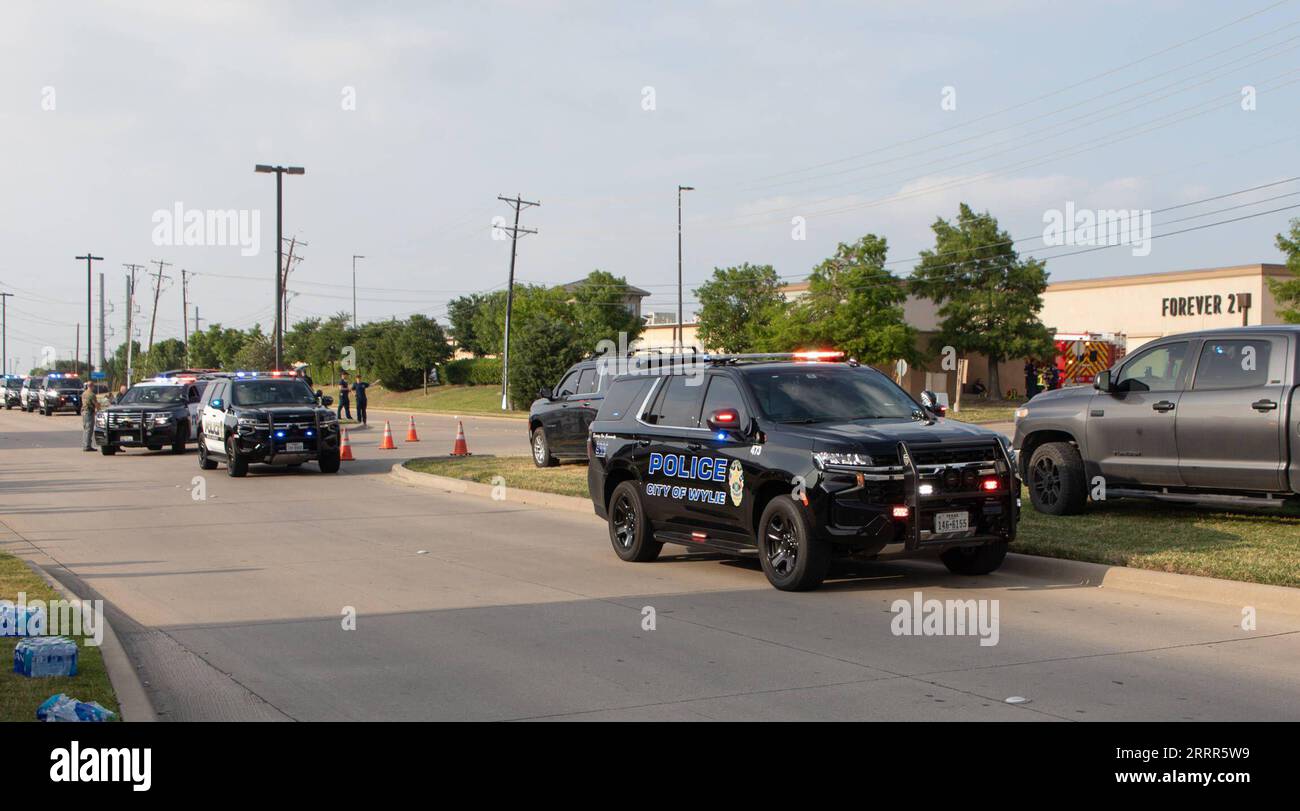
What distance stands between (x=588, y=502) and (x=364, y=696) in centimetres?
970

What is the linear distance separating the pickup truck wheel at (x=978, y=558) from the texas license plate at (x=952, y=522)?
0.77m

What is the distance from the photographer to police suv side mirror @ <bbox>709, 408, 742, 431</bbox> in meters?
10.6

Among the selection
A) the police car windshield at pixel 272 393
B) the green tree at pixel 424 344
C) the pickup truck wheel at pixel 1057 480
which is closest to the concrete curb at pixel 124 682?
→ the pickup truck wheel at pixel 1057 480

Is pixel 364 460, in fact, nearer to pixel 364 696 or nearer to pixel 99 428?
pixel 99 428

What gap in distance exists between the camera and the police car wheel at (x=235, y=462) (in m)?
22.9

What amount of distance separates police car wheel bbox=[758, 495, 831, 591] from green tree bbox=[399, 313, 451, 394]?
69113mm

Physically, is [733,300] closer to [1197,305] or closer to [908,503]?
[1197,305]

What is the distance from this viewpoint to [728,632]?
873cm

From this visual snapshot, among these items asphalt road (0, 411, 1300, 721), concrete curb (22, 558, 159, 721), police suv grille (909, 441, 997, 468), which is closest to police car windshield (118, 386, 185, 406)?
asphalt road (0, 411, 1300, 721)

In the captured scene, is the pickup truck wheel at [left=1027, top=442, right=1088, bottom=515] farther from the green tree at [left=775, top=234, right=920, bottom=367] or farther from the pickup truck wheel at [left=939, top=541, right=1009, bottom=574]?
the green tree at [left=775, top=234, right=920, bottom=367]

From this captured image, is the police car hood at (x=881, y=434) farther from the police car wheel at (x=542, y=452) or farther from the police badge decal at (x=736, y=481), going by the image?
the police car wheel at (x=542, y=452)

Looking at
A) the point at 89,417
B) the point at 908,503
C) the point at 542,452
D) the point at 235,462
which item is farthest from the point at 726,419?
the point at 89,417

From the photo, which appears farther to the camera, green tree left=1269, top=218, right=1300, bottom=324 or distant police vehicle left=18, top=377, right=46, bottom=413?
distant police vehicle left=18, top=377, right=46, bottom=413

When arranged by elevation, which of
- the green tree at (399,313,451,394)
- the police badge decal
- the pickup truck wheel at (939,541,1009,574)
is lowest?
the pickup truck wheel at (939,541,1009,574)
